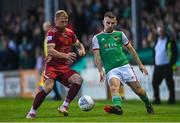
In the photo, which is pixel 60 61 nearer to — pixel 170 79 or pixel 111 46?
pixel 111 46

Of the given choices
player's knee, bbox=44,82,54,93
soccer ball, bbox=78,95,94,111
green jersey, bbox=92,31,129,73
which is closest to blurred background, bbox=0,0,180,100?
green jersey, bbox=92,31,129,73

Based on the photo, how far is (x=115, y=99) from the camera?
19.0 meters

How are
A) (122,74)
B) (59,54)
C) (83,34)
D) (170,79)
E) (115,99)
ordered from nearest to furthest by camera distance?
(59,54) → (115,99) → (122,74) → (170,79) → (83,34)

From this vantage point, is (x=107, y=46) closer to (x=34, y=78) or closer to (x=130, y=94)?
(x=130, y=94)

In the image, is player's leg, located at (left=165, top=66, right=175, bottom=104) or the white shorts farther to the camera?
player's leg, located at (left=165, top=66, right=175, bottom=104)

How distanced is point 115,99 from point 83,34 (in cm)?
1685

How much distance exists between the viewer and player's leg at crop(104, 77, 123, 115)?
18703 millimetres

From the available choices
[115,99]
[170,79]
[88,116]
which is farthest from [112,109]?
[170,79]

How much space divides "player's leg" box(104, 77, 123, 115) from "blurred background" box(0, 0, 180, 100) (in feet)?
30.8

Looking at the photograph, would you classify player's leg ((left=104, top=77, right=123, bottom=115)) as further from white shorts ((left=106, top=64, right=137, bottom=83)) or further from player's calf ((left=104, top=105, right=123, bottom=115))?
white shorts ((left=106, top=64, right=137, bottom=83))

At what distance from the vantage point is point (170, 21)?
30906 millimetres

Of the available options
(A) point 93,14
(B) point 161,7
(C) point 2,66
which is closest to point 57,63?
(B) point 161,7

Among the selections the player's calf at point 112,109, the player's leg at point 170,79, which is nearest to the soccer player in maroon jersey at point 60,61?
the player's calf at point 112,109

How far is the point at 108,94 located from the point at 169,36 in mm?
4957
